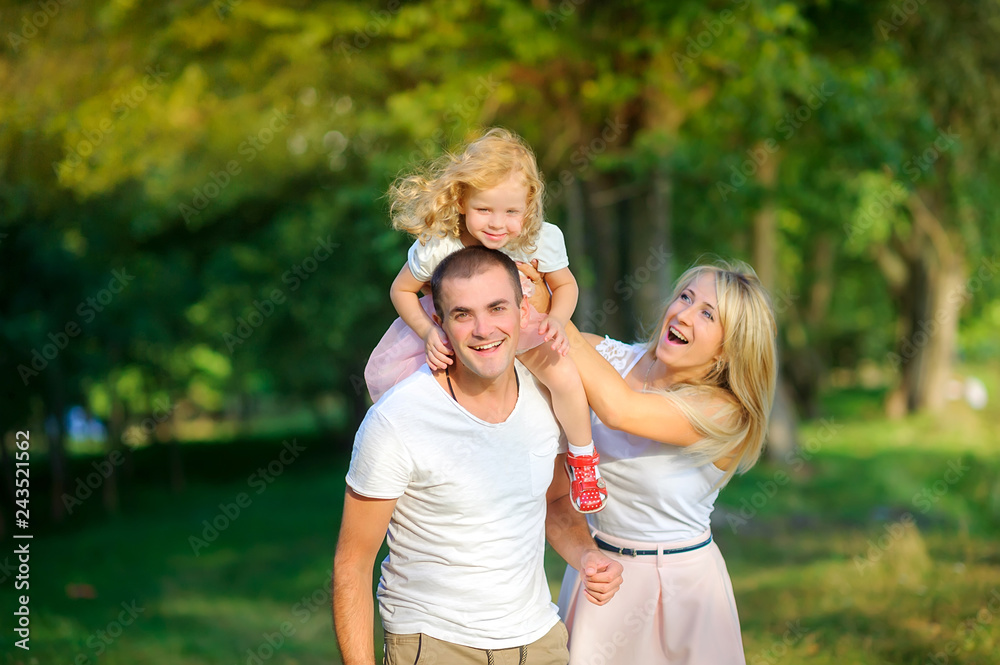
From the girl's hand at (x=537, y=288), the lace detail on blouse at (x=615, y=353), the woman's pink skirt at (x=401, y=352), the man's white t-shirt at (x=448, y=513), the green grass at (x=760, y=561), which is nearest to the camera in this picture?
the man's white t-shirt at (x=448, y=513)

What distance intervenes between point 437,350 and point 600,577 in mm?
945

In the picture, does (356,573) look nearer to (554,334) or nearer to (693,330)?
(554,334)

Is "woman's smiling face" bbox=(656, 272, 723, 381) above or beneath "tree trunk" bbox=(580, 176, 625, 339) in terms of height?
beneath

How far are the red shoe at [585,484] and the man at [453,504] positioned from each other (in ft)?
0.87

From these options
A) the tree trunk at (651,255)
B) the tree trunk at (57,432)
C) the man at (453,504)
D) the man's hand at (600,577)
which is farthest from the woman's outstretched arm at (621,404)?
the tree trunk at (57,432)

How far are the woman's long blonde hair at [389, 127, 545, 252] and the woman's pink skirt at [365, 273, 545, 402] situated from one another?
23 centimetres

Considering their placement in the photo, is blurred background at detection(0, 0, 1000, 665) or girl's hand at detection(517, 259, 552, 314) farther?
blurred background at detection(0, 0, 1000, 665)

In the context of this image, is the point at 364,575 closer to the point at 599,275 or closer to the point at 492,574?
the point at 492,574

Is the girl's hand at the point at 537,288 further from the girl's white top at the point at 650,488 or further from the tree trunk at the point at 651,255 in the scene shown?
the tree trunk at the point at 651,255

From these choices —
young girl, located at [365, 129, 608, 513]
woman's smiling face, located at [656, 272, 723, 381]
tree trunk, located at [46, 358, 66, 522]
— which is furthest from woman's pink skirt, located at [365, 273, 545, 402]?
tree trunk, located at [46, 358, 66, 522]

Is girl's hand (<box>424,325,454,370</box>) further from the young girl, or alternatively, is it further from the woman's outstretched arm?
the woman's outstretched arm

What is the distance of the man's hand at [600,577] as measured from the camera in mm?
2977

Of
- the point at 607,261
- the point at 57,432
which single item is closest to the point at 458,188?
the point at 607,261

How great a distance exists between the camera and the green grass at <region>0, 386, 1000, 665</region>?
616 cm
